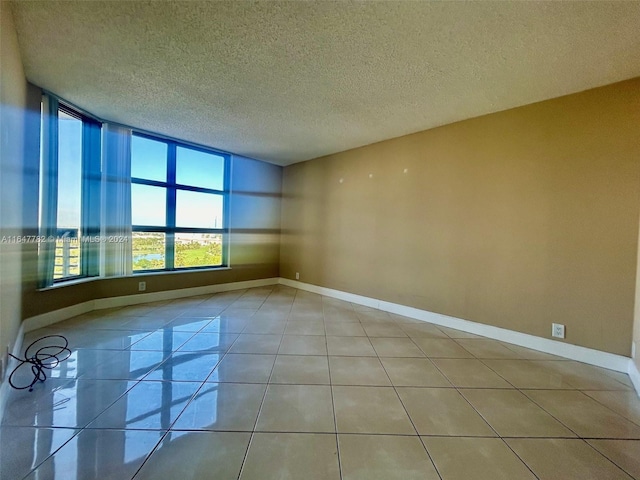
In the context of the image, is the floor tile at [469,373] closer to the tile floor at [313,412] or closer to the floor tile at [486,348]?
the tile floor at [313,412]

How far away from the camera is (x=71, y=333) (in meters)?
2.73

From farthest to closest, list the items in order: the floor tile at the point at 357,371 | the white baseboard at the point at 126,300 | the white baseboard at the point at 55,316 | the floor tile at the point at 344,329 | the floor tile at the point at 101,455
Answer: the floor tile at the point at 344,329 → the white baseboard at the point at 126,300 → the white baseboard at the point at 55,316 → the floor tile at the point at 357,371 → the floor tile at the point at 101,455

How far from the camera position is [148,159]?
4.09 m

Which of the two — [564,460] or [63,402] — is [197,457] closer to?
[63,402]

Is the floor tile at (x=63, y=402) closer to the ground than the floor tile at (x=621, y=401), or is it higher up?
higher up

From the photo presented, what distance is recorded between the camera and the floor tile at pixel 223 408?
1502mm

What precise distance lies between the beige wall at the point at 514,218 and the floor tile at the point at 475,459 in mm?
1829

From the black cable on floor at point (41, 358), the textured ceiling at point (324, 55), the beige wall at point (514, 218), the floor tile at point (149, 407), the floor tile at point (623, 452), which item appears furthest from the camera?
the beige wall at point (514, 218)

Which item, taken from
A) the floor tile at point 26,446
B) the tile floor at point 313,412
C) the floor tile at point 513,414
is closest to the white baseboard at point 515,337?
the tile floor at point 313,412

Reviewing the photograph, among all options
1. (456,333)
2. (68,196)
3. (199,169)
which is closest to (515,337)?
(456,333)

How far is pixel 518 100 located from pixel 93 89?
4395 millimetres

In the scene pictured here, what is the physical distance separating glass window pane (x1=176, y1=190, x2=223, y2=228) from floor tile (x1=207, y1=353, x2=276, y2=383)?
3005mm

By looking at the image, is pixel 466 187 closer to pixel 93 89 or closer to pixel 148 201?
pixel 93 89

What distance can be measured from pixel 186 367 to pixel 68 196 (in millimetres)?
2682
